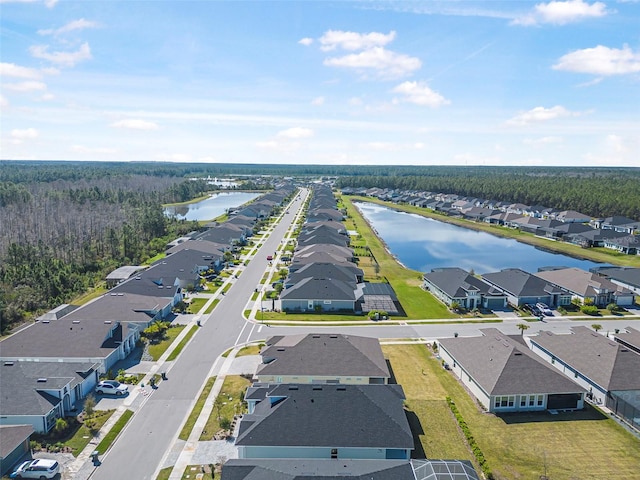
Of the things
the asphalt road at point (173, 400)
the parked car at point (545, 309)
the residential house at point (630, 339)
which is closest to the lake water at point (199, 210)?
the asphalt road at point (173, 400)

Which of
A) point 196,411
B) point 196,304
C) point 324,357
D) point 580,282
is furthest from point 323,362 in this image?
point 580,282

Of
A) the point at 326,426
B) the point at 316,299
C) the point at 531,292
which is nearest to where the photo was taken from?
the point at 326,426

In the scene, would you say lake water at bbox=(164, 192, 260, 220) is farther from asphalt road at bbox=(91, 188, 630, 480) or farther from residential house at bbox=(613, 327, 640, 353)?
residential house at bbox=(613, 327, 640, 353)

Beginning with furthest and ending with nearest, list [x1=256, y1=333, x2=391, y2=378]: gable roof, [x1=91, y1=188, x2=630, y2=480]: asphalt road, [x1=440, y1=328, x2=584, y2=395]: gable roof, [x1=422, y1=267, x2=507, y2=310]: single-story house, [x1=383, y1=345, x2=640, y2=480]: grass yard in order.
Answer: [x1=422, y1=267, x2=507, y2=310]: single-story house < [x1=256, y1=333, x2=391, y2=378]: gable roof < [x1=440, y1=328, x2=584, y2=395]: gable roof < [x1=91, y1=188, x2=630, y2=480]: asphalt road < [x1=383, y1=345, x2=640, y2=480]: grass yard

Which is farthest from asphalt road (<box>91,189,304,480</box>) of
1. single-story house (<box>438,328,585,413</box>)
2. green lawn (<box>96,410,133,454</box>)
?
single-story house (<box>438,328,585,413</box>)

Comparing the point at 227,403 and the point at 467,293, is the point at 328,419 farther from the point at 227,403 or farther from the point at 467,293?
the point at 467,293

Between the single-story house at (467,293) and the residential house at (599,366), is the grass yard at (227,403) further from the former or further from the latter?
the single-story house at (467,293)
